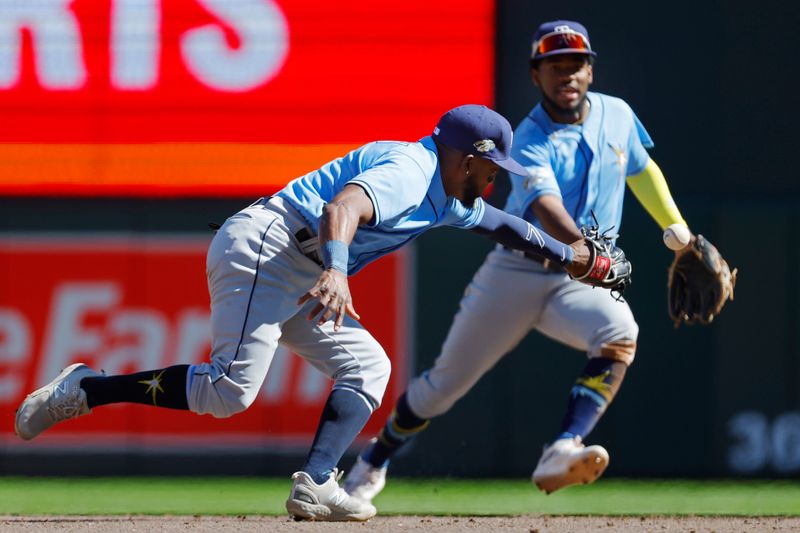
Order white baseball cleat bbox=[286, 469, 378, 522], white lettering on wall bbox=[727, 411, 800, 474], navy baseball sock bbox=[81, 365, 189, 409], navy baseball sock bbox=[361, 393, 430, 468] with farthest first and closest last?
white lettering on wall bbox=[727, 411, 800, 474]
navy baseball sock bbox=[361, 393, 430, 468]
navy baseball sock bbox=[81, 365, 189, 409]
white baseball cleat bbox=[286, 469, 378, 522]

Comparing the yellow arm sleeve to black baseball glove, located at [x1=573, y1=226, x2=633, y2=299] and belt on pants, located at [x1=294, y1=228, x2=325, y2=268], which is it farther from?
belt on pants, located at [x1=294, y1=228, x2=325, y2=268]

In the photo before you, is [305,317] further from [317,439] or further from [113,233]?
[113,233]

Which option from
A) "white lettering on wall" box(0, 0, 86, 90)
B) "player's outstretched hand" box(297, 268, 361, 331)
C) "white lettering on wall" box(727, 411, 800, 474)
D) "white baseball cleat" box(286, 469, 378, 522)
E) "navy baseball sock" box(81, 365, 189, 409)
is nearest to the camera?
"player's outstretched hand" box(297, 268, 361, 331)

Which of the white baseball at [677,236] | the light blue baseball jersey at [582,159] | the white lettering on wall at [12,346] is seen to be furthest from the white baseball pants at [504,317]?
the white lettering on wall at [12,346]

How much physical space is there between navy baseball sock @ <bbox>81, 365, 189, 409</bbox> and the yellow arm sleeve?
6.59 ft

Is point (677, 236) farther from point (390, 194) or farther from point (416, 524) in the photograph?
point (390, 194)

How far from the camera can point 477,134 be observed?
4.28 m

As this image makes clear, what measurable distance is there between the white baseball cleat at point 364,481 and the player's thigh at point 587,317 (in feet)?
2.87

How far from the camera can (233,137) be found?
6855mm

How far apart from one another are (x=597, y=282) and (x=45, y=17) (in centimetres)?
340

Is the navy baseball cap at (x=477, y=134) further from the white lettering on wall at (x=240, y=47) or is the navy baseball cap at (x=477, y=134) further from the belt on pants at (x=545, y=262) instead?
the white lettering on wall at (x=240, y=47)

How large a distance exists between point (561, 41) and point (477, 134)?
→ 44.1 inches

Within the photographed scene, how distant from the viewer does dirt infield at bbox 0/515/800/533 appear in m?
4.97

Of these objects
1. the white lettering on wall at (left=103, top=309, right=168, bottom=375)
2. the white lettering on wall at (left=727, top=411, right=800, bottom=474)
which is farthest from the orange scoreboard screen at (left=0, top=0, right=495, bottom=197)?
the white lettering on wall at (left=727, top=411, right=800, bottom=474)
